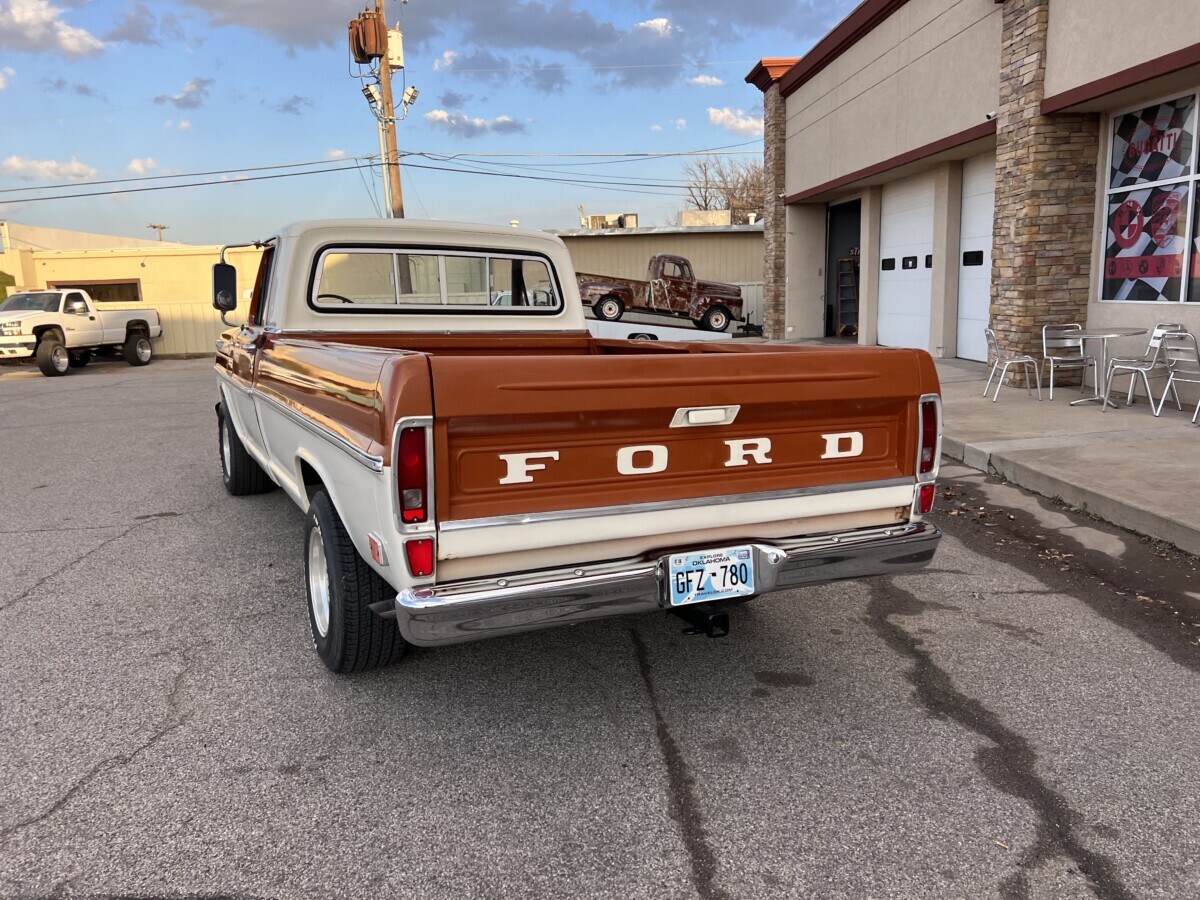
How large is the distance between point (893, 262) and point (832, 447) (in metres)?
14.6

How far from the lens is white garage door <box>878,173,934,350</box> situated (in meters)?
15.0

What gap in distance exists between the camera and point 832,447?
3.21 m

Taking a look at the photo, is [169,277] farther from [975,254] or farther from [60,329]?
[975,254]

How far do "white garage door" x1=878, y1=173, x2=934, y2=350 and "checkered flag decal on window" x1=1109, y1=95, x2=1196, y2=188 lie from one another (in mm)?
4777

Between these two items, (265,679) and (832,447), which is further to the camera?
(265,679)

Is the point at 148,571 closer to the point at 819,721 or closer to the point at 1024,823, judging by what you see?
the point at 819,721

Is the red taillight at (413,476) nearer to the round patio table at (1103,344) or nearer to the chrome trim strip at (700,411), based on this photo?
the chrome trim strip at (700,411)

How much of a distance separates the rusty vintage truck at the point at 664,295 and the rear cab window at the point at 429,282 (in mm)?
16619

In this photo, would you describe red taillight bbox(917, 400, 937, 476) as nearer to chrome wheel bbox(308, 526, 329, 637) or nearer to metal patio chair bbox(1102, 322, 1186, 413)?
chrome wheel bbox(308, 526, 329, 637)

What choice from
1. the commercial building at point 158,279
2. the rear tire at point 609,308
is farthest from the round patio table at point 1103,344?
the commercial building at point 158,279

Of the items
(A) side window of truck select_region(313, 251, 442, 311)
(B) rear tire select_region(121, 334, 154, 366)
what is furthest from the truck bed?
(B) rear tire select_region(121, 334, 154, 366)

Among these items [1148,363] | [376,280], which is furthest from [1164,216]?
[376,280]

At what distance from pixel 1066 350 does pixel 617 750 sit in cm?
959

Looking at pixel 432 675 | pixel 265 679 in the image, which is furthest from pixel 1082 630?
pixel 265 679
